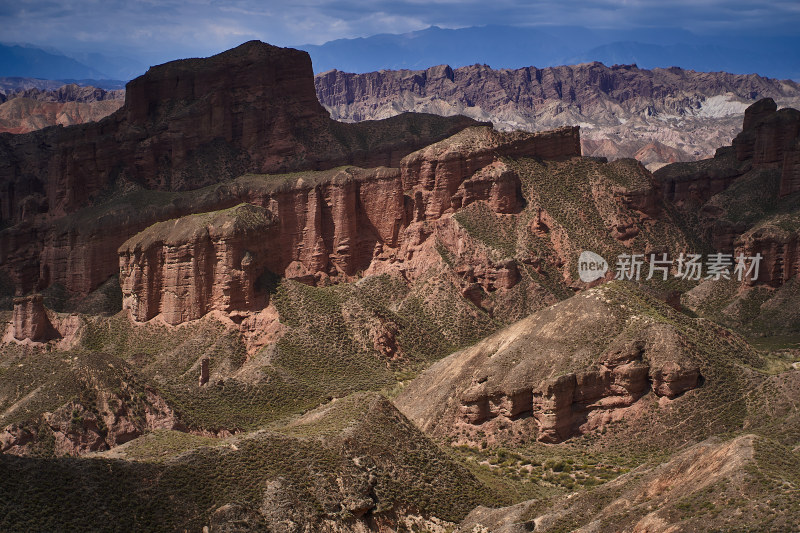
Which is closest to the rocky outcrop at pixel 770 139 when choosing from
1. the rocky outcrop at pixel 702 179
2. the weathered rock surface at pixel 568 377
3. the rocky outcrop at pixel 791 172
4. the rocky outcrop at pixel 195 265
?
the rocky outcrop at pixel 791 172

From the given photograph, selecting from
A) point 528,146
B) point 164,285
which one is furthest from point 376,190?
point 164,285

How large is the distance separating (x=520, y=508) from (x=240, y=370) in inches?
1107

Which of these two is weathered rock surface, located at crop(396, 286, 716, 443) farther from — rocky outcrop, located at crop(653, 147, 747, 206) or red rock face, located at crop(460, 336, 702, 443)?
rocky outcrop, located at crop(653, 147, 747, 206)

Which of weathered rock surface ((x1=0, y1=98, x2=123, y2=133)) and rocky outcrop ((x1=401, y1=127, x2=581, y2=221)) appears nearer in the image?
rocky outcrop ((x1=401, y1=127, x2=581, y2=221))

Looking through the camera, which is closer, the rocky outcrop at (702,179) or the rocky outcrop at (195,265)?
the rocky outcrop at (195,265)

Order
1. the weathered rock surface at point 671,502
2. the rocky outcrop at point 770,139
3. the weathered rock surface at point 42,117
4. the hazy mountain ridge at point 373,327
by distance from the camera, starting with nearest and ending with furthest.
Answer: the weathered rock surface at point 671,502
the hazy mountain ridge at point 373,327
the rocky outcrop at point 770,139
the weathered rock surface at point 42,117

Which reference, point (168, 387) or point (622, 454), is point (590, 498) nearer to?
point (622, 454)

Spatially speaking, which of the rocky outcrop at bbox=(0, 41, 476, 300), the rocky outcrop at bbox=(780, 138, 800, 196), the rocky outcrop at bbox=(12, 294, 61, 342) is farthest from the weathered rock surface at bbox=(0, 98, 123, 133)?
the rocky outcrop at bbox=(780, 138, 800, 196)

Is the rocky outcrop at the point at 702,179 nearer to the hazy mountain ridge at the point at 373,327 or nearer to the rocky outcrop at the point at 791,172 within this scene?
the hazy mountain ridge at the point at 373,327

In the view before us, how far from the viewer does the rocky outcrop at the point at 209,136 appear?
8912 cm

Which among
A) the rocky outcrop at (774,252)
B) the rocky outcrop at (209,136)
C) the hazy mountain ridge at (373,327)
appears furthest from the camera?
the rocky outcrop at (209,136)

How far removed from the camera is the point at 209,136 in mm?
93188

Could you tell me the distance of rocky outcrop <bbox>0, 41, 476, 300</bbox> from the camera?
3509 inches

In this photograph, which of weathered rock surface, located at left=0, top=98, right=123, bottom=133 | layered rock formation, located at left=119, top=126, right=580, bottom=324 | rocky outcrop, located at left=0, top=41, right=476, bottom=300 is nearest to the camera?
layered rock formation, located at left=119, top=126, right=580, bottom=324
